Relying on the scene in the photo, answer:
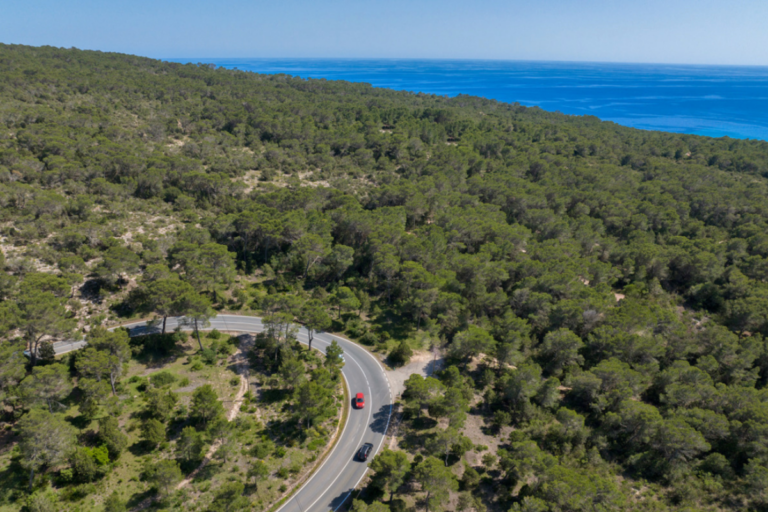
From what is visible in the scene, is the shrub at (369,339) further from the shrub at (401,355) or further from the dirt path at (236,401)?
the dirt path at (236,401)

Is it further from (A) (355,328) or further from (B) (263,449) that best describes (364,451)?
(A) (355,328)

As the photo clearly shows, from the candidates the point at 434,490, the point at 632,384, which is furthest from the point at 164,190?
the point at 632,384

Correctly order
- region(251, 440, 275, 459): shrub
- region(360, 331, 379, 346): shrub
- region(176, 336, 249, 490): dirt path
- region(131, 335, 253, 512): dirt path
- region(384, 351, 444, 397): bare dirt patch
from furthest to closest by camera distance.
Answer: region(360, 331, 379, 346): shrub, region(384, 351, 444, 397): bare dirt patch, region(251, 440, 275, 459): shrub, region(176, 336, 249, 490): dirt path, region(131, 335, 253, 512): dirt path

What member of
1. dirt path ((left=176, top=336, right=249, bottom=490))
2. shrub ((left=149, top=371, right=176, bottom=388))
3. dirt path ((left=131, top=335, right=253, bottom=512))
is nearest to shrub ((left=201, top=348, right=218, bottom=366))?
dirt path ((left=131, top=335, right=253, bottom=512))

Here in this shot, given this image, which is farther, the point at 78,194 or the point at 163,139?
the point at 163,139

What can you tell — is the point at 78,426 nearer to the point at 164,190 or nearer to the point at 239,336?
the point at 239,336

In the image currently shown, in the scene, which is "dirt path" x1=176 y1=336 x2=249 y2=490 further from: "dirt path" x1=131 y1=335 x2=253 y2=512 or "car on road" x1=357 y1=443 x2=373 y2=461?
"car on road" x1=357 y1=443 x2=373 y2=461
